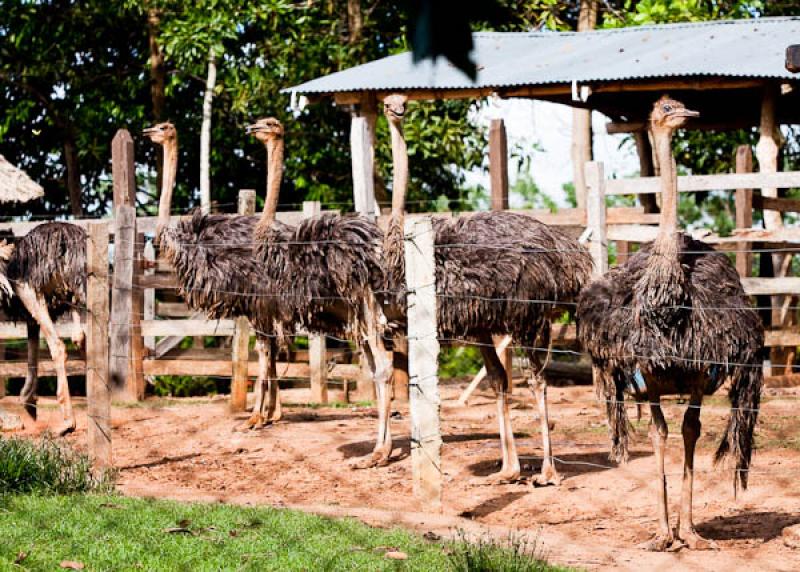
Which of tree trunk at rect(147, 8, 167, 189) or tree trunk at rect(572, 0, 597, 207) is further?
tree trunk at rect(147, 8, 167, 189)

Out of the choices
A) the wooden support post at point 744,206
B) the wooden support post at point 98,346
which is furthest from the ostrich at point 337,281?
the wooden support post at point 744,206

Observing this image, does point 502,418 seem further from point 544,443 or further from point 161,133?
point 161,133

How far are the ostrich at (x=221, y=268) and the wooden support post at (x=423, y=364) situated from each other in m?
2.65

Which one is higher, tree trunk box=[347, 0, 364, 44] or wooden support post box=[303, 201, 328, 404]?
tree trunk box=[347, 0, 364, 44]

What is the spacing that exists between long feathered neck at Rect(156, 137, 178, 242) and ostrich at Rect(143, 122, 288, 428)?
0.03 feet

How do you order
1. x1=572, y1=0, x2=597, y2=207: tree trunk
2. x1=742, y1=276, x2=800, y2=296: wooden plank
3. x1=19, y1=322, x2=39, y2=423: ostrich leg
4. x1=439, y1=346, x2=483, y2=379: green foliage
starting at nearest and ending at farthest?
x1=19, y1=322, x2=39, y2=423: ostrich leg, x1=742, y1=276, x2=800, y2=296: wooden plank, x1=572, y1=0, x2=597, y2=207: tree trunk, x1=439, y1=346, x2=483, y2=379: green foliage

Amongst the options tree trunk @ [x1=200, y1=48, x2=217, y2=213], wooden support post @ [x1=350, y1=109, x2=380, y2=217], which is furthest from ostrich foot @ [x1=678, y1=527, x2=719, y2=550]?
tree trunk @ [x1=200, y1=48, x2=217, y2=213]

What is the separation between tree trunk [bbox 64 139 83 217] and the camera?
66.1ft

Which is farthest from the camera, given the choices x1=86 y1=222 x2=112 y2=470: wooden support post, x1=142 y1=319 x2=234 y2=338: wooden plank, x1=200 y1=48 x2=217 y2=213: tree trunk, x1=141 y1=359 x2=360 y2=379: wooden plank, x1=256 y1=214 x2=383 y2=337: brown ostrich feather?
x1=200 y1=48 x2=217 y2=213: tree trunk

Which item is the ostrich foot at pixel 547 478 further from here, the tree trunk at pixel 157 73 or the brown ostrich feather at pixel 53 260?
the tree trunk at pixel 157 73

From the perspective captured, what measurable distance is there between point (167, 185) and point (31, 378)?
2053mm

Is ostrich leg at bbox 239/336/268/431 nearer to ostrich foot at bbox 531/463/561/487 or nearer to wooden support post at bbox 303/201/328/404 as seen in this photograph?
wooden support post at bbox 303/201/328/404

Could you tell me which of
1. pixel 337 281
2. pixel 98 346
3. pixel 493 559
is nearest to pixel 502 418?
pixel 337 281

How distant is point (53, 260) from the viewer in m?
11.2
